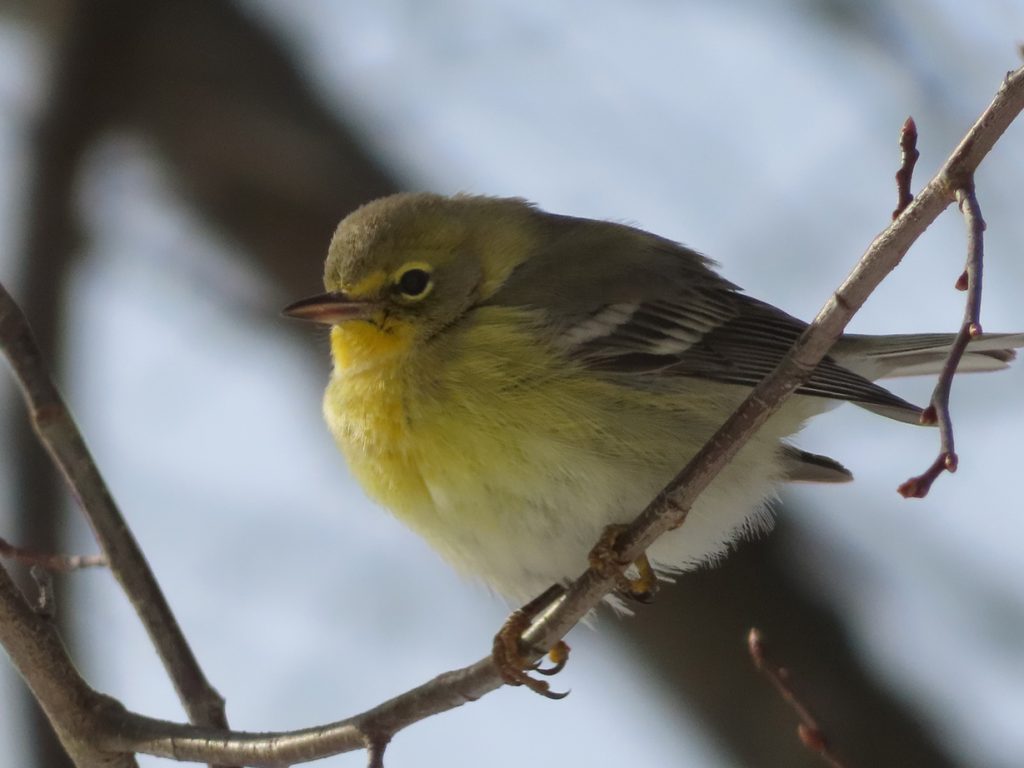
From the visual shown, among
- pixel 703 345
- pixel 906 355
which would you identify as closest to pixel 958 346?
pixel 703 345

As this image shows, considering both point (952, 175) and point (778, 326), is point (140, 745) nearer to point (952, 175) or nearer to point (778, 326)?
point (952, 175)

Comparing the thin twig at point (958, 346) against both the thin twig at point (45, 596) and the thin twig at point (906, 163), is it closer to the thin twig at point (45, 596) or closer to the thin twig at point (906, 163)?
the thin twig at point (906, 163)

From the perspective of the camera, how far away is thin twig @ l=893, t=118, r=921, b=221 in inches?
113

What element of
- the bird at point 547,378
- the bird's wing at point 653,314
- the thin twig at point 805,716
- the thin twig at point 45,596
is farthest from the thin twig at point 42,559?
the thin twig at point 805,716

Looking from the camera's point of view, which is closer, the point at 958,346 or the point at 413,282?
the point at 958,346

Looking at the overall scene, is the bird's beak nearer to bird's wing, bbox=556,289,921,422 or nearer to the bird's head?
the bird's head

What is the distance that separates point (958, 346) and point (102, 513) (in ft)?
7.28

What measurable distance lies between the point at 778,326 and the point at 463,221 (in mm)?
1186

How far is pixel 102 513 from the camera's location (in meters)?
3.67

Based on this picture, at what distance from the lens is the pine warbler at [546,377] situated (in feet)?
13.0

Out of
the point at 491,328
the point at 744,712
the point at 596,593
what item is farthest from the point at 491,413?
the point at 744,712

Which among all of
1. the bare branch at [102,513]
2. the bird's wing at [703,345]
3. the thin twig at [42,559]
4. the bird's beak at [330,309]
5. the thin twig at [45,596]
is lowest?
the thin twig at [45,596]

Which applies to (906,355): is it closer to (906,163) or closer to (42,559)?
(906,163)

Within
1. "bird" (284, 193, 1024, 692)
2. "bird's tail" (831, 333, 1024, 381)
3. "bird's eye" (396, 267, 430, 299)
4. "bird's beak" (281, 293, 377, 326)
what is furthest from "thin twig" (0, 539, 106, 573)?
"bird's tail" (831, 333, 1024, 381)
